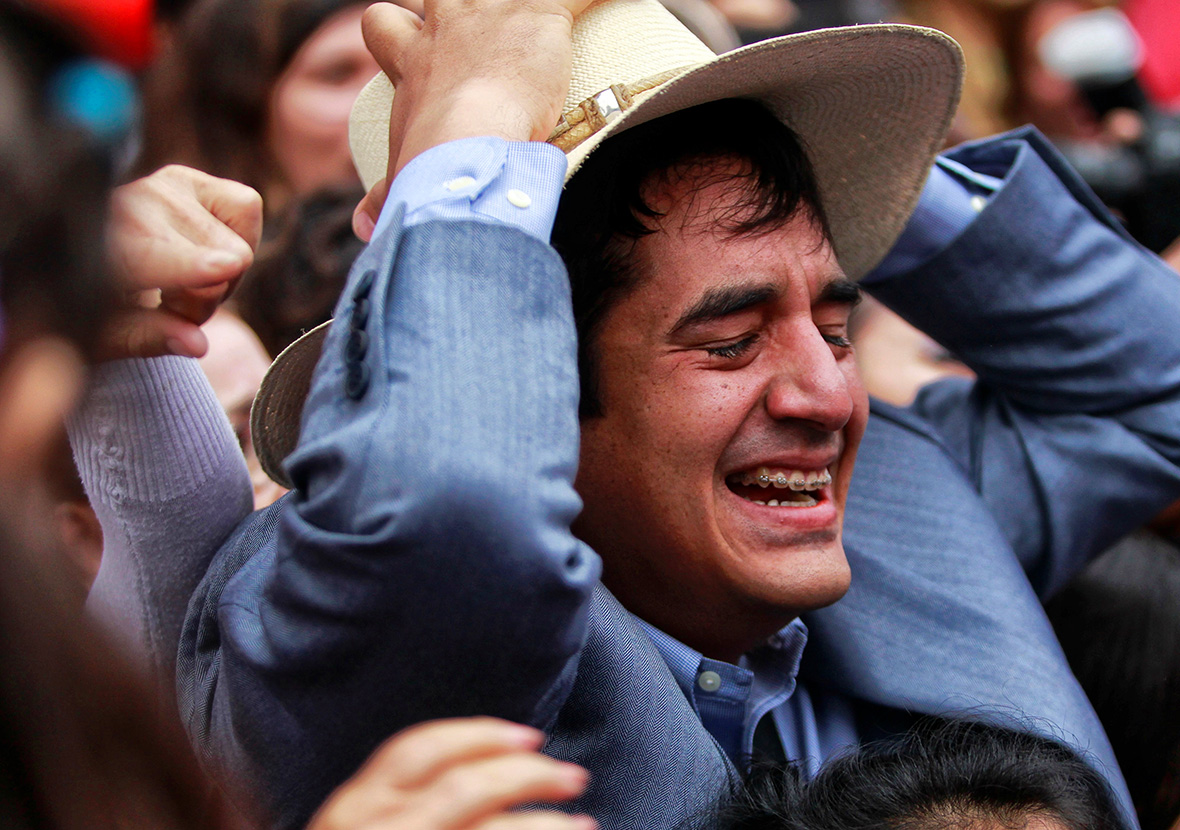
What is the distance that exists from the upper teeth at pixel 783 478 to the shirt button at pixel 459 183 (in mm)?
596

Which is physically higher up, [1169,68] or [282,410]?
[282,410]

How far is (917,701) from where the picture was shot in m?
1.60

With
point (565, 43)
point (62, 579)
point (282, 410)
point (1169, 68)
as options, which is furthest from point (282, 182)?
point (1169, 68)

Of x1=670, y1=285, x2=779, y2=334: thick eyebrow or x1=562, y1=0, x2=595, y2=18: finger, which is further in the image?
x1=670, y1=285, x2=779, y2=334: thick eyebrow

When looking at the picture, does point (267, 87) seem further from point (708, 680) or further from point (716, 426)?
point (708, 680)

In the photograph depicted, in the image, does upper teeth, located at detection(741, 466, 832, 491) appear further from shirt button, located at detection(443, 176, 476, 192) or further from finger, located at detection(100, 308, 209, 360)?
finger, located at detection(100, 308, 209, 360)

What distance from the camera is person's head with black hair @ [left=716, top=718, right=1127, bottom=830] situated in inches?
47.6

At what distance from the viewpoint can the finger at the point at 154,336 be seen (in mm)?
1148

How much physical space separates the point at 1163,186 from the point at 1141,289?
2.68ft

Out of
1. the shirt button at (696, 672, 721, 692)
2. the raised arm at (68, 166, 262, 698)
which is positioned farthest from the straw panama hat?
the shirt button at (696, 672, 721, 692)

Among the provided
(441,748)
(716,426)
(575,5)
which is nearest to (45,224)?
(441,748)

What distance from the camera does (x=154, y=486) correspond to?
52.0 inches

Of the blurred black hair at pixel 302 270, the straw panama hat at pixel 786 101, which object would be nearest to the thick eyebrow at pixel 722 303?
the straw panama hat at pixel 786 101

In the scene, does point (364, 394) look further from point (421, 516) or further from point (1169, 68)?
point (1169, 68)
